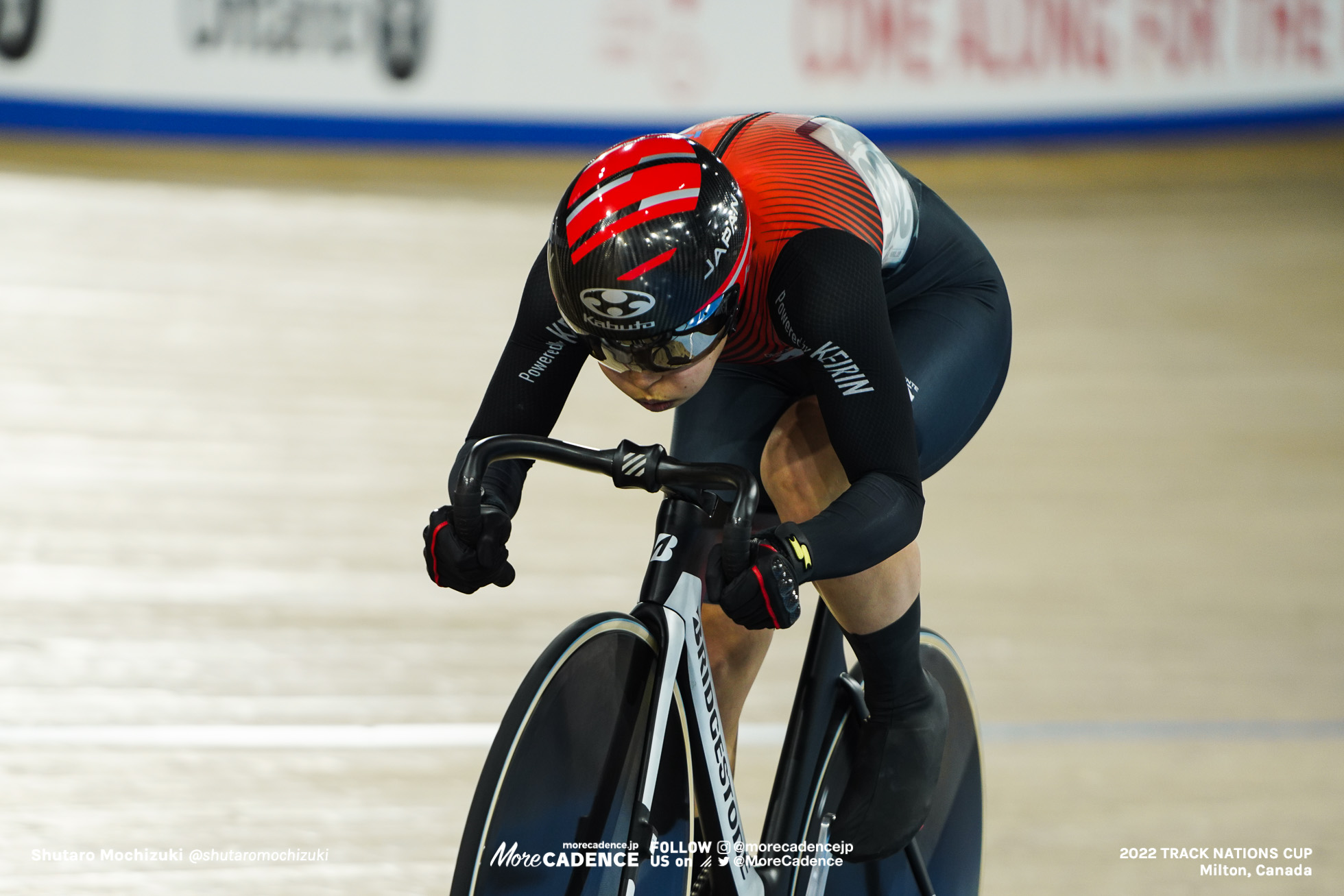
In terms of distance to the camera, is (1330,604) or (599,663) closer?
(599,663)

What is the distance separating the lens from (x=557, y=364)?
1.76 metres

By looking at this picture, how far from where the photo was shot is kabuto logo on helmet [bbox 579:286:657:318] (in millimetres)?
1440

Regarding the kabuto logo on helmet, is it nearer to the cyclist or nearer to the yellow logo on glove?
the cyclist

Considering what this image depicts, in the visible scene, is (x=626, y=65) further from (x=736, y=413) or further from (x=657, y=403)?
(x=657, y=403)

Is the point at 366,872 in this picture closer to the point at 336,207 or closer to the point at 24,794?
the point at 24,794

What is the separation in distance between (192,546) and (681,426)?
242 cm

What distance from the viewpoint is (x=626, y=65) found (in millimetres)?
8219

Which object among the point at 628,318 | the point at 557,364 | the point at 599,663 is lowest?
the point at 599,663

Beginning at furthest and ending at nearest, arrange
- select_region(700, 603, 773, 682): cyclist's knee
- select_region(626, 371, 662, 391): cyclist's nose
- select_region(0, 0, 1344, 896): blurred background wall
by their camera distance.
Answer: select_region(0, 0, 1344, 896): blurred background wall
select_region(700, 603, 773, 682): cyclist's knee
select_region(626, 371, 662, 391): cyclist's nose

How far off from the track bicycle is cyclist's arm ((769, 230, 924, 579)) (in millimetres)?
156

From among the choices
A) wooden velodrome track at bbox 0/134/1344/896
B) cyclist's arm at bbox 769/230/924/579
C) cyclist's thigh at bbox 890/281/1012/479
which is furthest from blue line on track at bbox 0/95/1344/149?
cyclist's arm at bbox 769/230/924/579

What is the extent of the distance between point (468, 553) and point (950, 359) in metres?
0.79

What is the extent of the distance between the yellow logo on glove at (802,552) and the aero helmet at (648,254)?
25 centimetres

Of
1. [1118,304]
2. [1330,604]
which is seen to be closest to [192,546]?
[1330,604]
